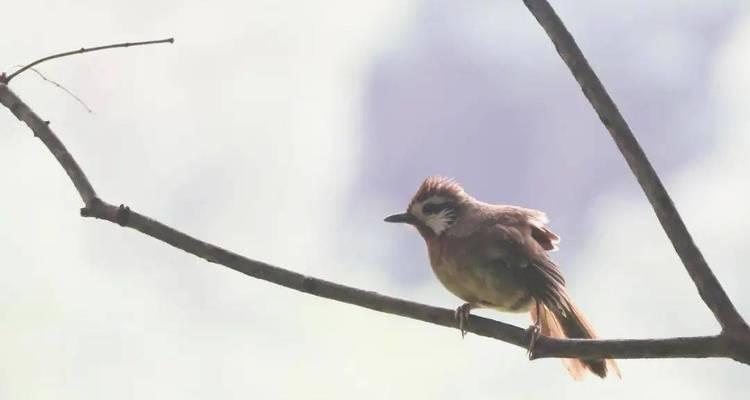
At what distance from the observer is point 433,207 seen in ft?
26.6

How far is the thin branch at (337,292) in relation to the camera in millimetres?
4297

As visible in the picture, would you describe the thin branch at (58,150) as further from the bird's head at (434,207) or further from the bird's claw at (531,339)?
the bird's head at (434,207)

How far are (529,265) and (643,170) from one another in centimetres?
287

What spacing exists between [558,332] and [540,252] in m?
0.69

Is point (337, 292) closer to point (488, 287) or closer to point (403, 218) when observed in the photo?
point (488, 287)

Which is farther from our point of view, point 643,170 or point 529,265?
point 529,265

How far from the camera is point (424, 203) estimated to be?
8141 mm

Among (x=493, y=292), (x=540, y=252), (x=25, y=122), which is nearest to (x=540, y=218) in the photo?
(x=540, y=252)

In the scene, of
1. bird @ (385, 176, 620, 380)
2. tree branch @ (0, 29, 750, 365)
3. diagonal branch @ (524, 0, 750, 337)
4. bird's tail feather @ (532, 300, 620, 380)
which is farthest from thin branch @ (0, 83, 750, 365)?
bird's tail feather @ (532, 300, 620, 380)

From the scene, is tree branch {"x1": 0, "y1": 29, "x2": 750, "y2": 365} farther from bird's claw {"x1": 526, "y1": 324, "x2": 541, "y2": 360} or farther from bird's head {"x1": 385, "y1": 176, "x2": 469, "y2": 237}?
bird's head {"x1": 385, "y1": 176, "x2": 469, "y2": 237}

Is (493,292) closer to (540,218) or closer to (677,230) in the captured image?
(540,218)

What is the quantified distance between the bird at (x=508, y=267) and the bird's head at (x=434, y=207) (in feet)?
0.08

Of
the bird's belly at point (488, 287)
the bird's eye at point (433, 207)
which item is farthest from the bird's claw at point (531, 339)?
the bird's eye at point (433, 207)

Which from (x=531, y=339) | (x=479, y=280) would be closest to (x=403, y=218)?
(x=479, y=280)
